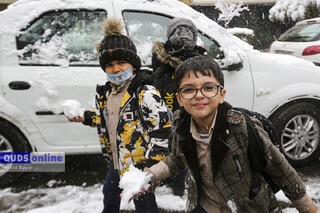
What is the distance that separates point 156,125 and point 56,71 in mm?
1614

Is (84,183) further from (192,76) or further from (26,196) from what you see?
(192,76)

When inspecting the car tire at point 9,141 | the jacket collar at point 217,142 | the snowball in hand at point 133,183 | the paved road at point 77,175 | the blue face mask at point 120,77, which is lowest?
the paved road at point 77,175

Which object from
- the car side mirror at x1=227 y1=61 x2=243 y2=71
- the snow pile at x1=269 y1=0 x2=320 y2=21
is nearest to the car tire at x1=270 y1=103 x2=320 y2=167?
the car side mirror at x1=227 y1=61 x2=243 y2=71

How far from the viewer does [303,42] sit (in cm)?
609

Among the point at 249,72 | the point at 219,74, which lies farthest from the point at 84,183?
the point at 219,74

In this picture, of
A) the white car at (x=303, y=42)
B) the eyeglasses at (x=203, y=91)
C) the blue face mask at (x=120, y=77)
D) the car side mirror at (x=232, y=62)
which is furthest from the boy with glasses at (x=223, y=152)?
the white car at (x=303, y=42)

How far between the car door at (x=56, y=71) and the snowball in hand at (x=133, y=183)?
1.62 m

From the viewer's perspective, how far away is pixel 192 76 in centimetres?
126

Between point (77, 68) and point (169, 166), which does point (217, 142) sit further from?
point (77, 68)

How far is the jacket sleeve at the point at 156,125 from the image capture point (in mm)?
1594

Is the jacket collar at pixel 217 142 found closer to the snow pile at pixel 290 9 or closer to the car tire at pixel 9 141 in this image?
the car tire at pixel 9 141

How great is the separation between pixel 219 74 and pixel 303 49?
5388 millimetres

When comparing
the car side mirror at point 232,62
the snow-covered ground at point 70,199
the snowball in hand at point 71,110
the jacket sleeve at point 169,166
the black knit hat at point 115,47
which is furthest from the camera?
the car side mirror at point 232,62

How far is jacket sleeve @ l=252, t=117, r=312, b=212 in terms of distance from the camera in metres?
1.20
